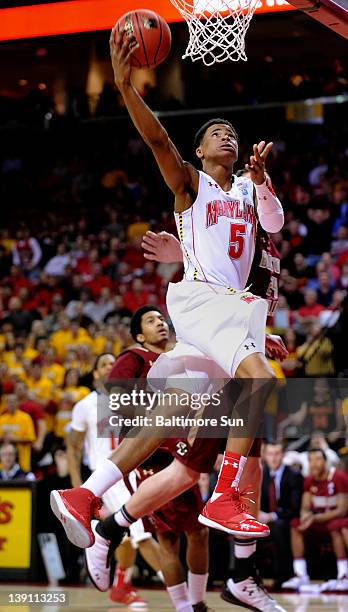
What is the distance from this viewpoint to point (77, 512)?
20.6 ft

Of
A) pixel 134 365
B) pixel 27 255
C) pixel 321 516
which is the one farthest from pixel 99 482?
pixel 27 255

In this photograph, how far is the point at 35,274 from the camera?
20156 millimetres

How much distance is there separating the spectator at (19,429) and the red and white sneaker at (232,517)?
26.0 ft

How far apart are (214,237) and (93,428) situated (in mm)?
4500

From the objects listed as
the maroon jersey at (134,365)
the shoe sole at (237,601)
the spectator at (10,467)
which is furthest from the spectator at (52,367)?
the shoe sole at (237,601)

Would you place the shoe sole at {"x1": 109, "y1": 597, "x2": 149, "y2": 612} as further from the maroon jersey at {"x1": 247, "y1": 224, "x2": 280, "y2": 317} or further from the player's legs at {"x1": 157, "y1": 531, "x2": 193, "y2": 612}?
the maroon jersey at {"x1": 247, "y1": 224, "x2": 280, "y2": 317}

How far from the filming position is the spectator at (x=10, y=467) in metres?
12.2

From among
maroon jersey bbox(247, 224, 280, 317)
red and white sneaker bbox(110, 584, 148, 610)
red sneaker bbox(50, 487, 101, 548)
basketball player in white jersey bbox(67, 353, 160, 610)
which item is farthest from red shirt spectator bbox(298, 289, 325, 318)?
red sneaker bbox(50, 487, 101, 548)

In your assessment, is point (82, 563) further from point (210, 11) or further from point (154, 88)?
point (154, 88)

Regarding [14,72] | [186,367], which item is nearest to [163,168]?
[186,367]

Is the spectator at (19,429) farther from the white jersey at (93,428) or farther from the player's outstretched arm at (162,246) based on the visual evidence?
the player's outstretched arm at (162,246)

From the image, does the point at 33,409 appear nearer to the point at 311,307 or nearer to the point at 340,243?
the point at 311,307

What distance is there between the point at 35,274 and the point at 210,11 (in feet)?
43.6

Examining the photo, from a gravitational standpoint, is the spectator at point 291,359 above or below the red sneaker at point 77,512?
above
